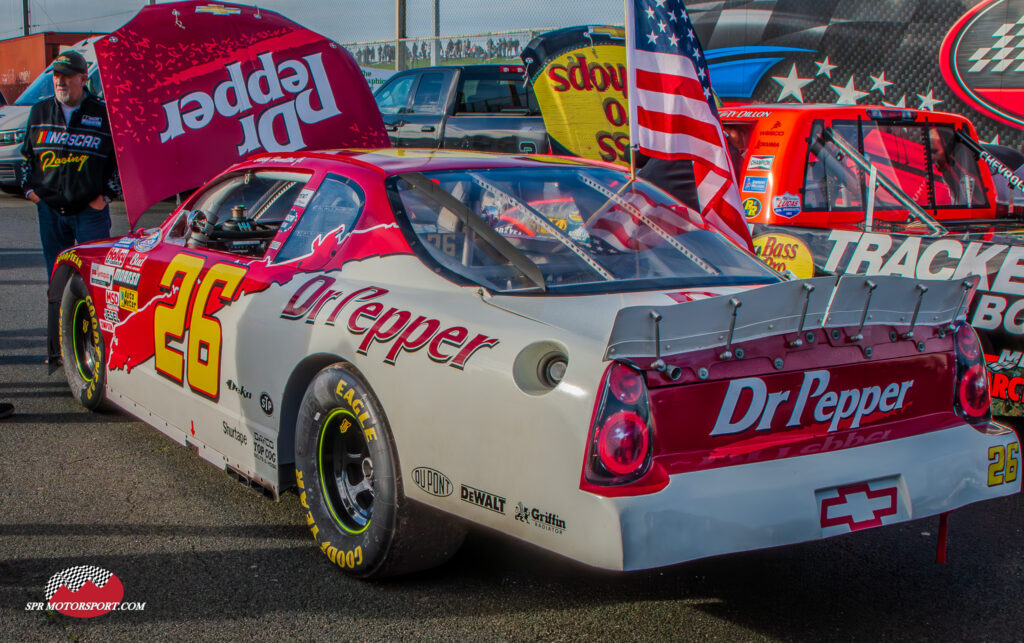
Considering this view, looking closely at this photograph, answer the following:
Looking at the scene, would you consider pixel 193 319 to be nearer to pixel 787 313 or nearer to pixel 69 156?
pixel 787 313

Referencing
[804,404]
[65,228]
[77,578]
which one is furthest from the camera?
[65,228]

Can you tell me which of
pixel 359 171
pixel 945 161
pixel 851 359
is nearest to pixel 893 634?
pixel 851 359

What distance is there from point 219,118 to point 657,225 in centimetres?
306

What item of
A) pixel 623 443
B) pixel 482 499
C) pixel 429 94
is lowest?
pixel 429 94

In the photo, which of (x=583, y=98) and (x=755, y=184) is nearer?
(x=755, y=184)

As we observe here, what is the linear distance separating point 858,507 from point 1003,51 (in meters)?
10.1

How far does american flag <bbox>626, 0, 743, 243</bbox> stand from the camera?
4102 mm

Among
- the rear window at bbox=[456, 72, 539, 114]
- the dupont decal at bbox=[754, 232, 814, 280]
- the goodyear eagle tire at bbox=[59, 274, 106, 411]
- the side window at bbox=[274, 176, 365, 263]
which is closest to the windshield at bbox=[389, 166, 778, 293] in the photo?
the side window at bbox=[274, 176, 365, 263]

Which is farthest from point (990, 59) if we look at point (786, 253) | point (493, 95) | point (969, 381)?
point (969, 381)

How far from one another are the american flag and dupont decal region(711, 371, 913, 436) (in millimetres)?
1402

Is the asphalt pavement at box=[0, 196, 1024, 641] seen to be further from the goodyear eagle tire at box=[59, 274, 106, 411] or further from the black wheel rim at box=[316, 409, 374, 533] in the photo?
the goodyear eagle tire at box=[59, 274, 106, 411]

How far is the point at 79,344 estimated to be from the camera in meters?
5.46

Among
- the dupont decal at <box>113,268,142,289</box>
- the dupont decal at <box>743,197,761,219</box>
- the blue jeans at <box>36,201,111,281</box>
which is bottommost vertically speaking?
the blue jeans at <box>36,201,111,281</box>

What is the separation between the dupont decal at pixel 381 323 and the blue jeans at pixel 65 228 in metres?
3.41
